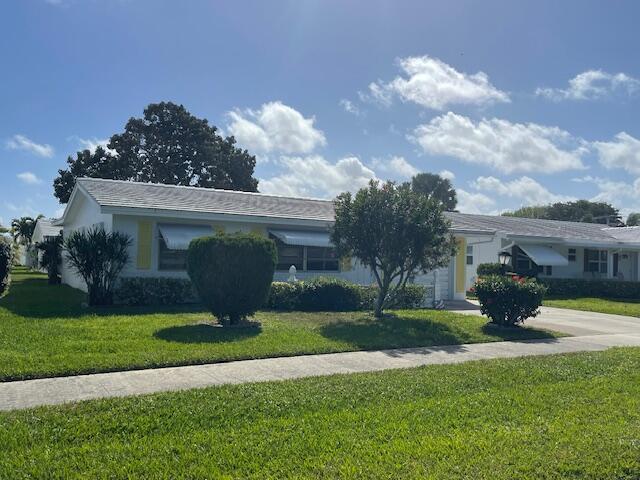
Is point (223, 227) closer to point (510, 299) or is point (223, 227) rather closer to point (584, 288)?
point (510, 299)

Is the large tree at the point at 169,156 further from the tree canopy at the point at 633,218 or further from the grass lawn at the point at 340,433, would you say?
the tree canopy at the point at 633,218

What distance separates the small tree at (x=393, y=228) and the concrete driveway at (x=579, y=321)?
327 cm

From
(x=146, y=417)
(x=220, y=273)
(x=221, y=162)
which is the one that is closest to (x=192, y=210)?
(x=220, y=273)

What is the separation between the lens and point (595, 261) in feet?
99.2

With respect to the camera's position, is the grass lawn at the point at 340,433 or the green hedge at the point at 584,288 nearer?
the grass lawn at the point at 340,433

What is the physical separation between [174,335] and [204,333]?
591 mm

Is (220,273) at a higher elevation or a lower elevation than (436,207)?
lower

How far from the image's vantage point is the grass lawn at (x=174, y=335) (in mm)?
7785

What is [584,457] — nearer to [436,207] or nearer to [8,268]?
[436,207]

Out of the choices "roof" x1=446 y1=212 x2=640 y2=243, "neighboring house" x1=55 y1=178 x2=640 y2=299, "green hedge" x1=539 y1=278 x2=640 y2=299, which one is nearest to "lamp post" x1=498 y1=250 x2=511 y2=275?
"neighboring house" x1=55 y1=178 x2=640 y2=299

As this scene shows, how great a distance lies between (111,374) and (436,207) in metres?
9.17

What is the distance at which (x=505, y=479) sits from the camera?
4.18 metres

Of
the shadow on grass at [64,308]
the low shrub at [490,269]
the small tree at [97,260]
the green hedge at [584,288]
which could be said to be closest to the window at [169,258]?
the small tree at [97,260]

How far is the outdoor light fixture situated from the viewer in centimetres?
2548
